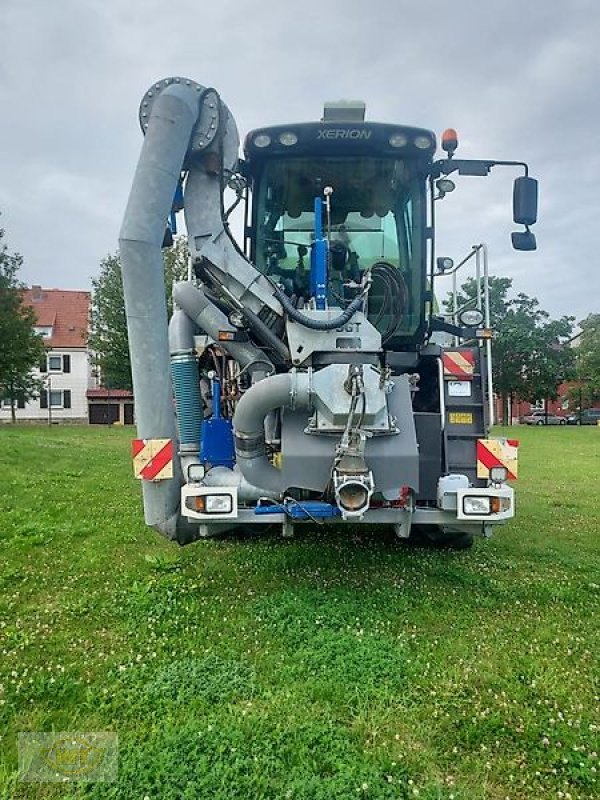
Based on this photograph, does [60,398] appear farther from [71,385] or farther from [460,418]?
[460,418]

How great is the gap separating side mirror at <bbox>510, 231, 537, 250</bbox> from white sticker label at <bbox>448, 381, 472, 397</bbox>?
1.21 meters

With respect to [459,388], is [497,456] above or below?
below

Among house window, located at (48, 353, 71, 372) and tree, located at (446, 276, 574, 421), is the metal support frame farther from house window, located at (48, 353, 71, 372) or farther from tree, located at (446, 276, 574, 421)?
house window, located at (48, 353, 71, 372)

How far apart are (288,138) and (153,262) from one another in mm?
1649

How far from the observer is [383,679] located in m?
3.70

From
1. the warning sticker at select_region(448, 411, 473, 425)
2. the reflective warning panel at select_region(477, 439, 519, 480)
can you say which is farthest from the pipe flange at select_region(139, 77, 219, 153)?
the reflective warning panel at select_region(477, 439, 519, 480)

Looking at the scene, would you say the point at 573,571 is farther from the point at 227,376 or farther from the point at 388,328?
the point at 227,376

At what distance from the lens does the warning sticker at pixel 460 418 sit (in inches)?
211

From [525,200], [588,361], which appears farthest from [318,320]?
[588,361]

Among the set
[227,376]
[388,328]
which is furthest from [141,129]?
[388,328]

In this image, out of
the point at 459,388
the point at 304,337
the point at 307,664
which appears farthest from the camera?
the point at 459,388

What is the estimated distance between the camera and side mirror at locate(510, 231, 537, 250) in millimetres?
5480

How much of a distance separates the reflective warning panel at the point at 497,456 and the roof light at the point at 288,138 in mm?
2792

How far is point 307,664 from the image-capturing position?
3.86 meters
